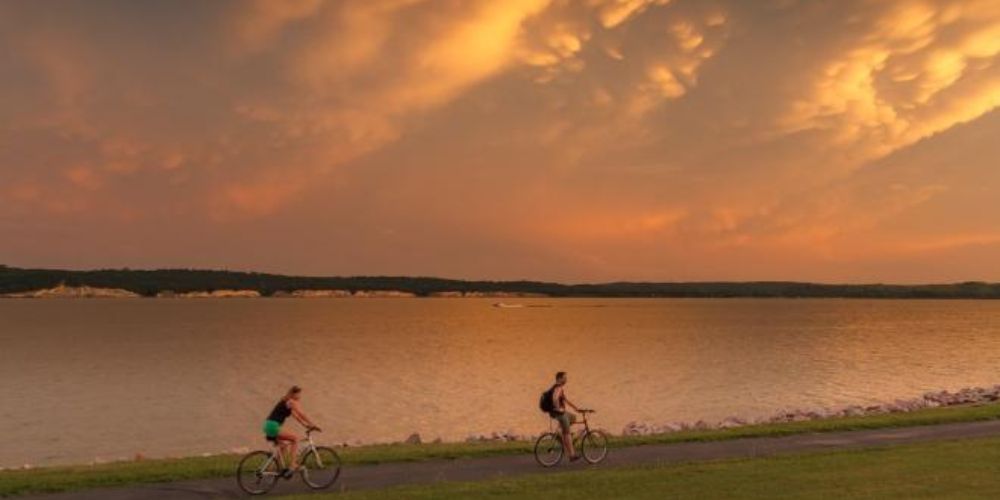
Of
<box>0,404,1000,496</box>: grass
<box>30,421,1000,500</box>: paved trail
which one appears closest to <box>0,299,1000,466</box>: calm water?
<box>0,404,1000,496</box>: grass

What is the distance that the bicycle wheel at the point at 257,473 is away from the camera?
62.9ft

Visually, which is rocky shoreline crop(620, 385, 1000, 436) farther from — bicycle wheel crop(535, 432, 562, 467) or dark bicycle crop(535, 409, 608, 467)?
bicycle wheel crop(535, 432, 562, 467)

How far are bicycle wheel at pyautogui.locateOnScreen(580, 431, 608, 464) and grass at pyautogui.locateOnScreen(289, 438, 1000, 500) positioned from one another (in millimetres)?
1495

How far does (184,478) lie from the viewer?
21.3 meters

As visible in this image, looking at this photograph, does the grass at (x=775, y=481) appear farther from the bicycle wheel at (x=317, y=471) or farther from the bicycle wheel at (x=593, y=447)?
the bicycle wheel at (x=593, y=447)

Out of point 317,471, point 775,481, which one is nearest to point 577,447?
point 775,481

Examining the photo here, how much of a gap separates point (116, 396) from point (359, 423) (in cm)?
2086

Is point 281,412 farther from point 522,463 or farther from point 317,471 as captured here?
point 522,463

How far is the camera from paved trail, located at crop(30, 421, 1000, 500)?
19656 mm

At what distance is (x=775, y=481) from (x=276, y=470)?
11203mm

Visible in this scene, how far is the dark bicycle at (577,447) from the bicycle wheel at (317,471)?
5.18m

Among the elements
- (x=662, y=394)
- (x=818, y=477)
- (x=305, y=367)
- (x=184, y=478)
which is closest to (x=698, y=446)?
(x=818, y=477)

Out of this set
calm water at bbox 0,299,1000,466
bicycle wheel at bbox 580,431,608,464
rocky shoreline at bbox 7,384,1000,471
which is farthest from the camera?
calm water at bbox 0,299,1000,466

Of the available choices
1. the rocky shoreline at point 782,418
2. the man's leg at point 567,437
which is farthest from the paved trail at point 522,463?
the rocky shoreline at point 782,418
